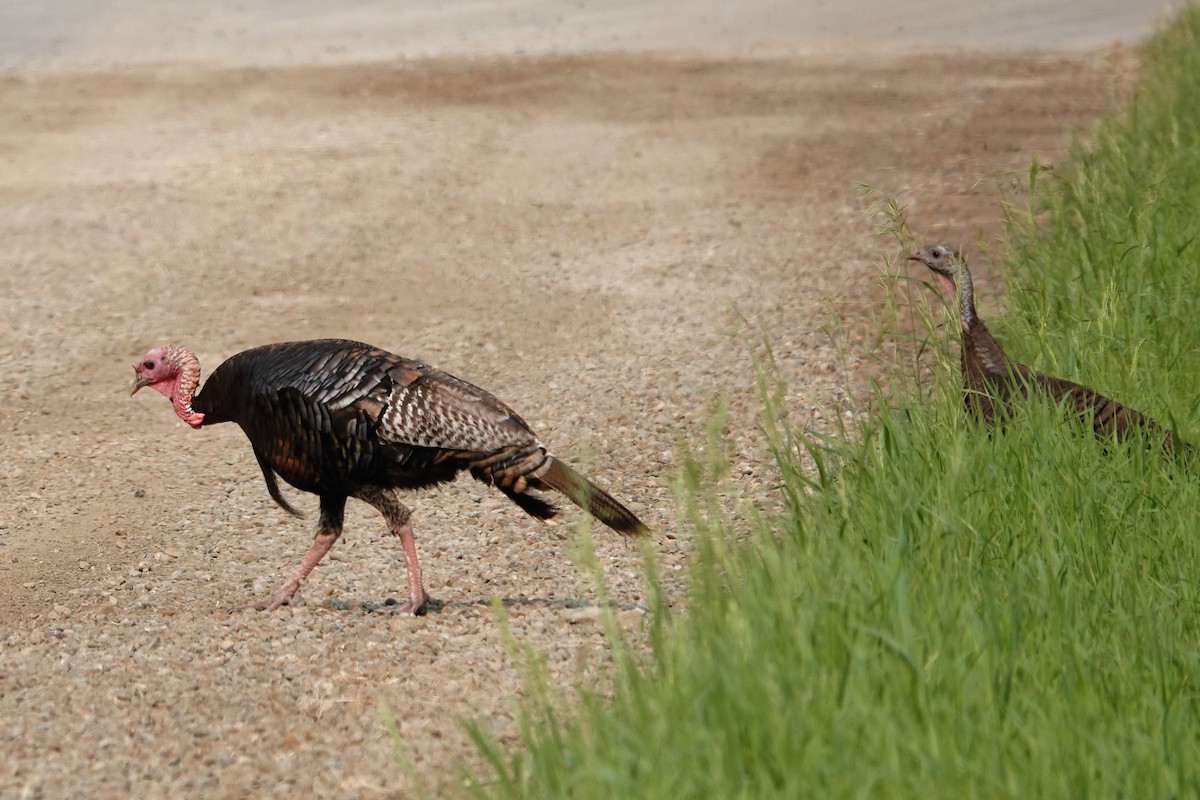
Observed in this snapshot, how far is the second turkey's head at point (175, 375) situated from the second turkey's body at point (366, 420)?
0.67 metres

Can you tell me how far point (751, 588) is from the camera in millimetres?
3750

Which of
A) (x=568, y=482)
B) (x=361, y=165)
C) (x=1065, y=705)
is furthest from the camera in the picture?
(x=361, y=165)

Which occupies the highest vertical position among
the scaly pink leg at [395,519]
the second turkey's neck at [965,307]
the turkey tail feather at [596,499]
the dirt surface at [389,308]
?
the second turkey's neck at [965,307]

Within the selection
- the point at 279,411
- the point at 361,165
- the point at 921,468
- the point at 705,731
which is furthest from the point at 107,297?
the point at 705,731

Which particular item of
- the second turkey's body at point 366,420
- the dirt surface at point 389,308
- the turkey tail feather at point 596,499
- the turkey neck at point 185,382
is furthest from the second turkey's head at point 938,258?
the turkey neck at point 185,382

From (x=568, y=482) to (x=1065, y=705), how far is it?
2.37 meters

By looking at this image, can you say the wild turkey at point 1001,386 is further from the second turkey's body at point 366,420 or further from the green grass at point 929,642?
the second turkey's body at point 366,420

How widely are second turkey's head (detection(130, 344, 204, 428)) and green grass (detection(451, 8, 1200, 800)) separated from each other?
7.67ft

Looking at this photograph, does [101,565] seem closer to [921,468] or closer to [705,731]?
[921,468]

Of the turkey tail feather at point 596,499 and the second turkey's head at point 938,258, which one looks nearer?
the turkey tail feather at point 596,499

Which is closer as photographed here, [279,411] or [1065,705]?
[1065,705]

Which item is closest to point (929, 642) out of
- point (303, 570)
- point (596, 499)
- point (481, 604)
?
point (596, 499)

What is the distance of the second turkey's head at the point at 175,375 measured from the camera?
631 cm

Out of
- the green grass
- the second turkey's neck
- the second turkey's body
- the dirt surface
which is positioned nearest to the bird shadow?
the dirt surface
